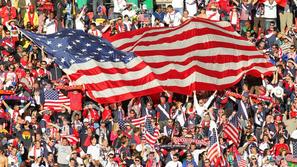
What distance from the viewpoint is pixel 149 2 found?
66.2 metres

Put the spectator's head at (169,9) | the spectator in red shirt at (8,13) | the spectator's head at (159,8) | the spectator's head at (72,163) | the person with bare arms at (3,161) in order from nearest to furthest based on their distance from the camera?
1. the person with bare arms at (3,161)
2. the spectator's head at (72,163)
3. the spectator in red shirt at (8,13)
4. the spectator's head at (169,9)
5. the spectator's head at (159,8)

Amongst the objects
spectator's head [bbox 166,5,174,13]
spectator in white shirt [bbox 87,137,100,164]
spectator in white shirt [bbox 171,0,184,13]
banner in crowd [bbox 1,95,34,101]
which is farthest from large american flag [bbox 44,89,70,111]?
spectator in white shirt [bbox 171,0,184,13]

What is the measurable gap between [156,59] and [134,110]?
2.36 m

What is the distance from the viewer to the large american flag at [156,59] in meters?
58.1

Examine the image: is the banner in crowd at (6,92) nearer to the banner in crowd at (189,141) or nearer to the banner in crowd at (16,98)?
the banner in crowd at (16,98)

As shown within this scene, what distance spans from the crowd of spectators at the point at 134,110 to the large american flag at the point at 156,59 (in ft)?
1.27

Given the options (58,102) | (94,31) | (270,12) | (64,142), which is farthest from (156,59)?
(270,12)

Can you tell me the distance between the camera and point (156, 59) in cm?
5925

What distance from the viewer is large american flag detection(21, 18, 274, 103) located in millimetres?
58062

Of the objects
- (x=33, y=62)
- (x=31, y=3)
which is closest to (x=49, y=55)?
(x=33, y=62)

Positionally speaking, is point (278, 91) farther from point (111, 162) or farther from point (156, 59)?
point (111, 162)

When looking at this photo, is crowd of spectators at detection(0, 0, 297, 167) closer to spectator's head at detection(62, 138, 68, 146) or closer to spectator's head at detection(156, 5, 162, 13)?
spectator's head at detection(62, 138, 68, 146)

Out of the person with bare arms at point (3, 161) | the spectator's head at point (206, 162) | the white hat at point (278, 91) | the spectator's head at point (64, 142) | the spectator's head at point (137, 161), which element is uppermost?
the white hat at point (278, 91)

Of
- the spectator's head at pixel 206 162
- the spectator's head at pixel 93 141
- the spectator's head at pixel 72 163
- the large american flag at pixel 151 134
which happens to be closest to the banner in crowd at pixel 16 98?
the spectator's head at pixel 93 141
